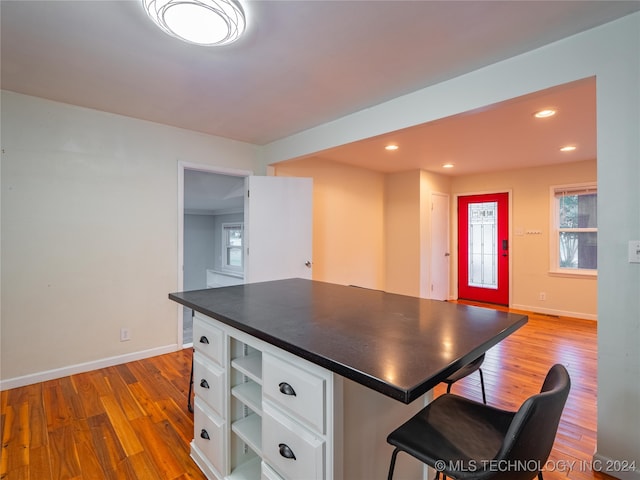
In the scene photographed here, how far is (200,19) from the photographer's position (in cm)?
158

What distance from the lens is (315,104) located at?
8.95 feet

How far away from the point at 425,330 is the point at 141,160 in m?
3.13

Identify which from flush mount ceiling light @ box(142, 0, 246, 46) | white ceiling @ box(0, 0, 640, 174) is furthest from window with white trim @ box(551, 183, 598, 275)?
flush mount ceiling light @ box(142, 0, 246, 46)

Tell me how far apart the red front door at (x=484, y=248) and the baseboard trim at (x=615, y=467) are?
414cm

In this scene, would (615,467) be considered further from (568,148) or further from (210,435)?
Result: (568,148)

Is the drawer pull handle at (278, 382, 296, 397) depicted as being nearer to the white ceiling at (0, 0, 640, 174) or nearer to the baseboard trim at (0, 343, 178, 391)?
the white ceiling at (0, 0, 640, 174)

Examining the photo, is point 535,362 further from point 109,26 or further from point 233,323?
point 109,26

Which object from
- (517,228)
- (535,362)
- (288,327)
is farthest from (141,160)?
(517,228)

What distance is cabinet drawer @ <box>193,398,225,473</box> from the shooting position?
4.87ft

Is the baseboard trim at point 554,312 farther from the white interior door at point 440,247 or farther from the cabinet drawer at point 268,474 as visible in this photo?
the cabinet drawer at point 268,474

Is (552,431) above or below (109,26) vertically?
below

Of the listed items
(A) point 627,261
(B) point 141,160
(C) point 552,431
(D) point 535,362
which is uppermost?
(B) point 141,160

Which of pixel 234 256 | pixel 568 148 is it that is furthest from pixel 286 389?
pixel 234 256

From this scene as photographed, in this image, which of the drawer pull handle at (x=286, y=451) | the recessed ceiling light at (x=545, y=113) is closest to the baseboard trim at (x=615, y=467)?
the drawer pull handle at (x=286, y=451)
